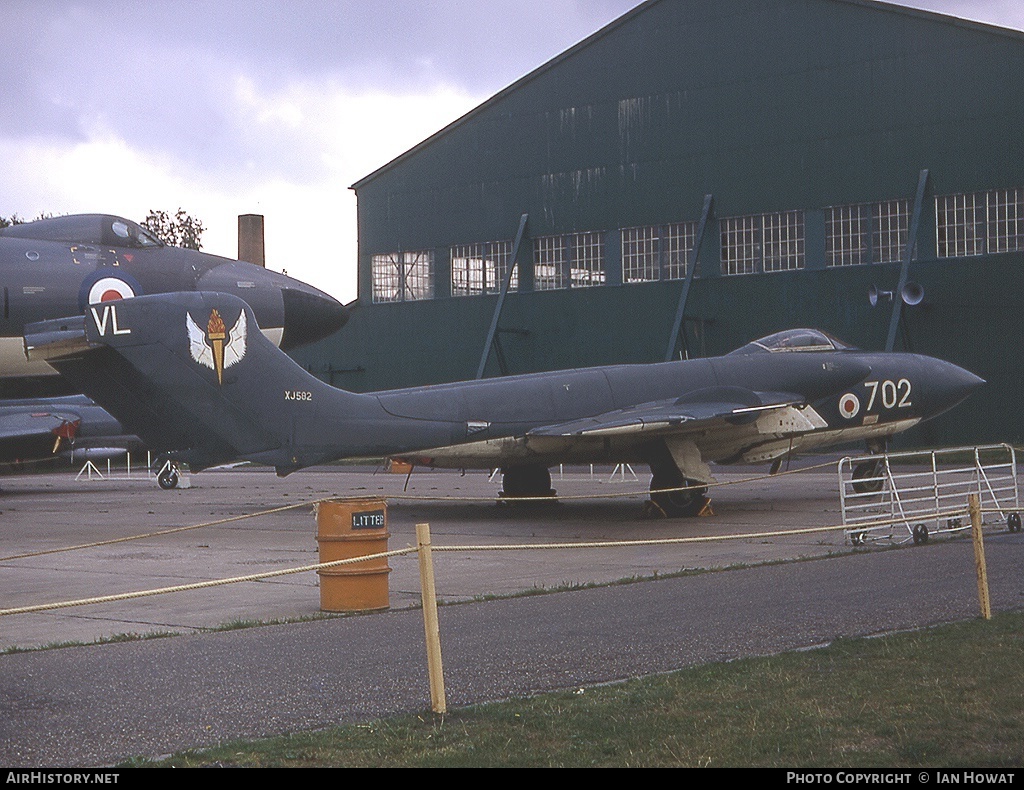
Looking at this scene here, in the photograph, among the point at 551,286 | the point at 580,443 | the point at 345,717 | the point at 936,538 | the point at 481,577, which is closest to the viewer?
the point at 345,717

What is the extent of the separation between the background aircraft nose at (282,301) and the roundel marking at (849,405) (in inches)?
354

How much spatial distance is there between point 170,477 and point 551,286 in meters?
19.5

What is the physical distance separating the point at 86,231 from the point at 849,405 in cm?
1334

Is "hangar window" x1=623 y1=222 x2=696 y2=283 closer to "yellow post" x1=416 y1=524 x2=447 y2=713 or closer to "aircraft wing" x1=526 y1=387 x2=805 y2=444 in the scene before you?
"aircraft wing" x1=526 y1=387 x2=805 y2=444

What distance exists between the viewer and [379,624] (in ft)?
32.7

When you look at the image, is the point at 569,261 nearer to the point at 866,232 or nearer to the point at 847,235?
the point at 847,235

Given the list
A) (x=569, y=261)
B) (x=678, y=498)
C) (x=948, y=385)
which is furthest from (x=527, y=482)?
(x=569, y=261)

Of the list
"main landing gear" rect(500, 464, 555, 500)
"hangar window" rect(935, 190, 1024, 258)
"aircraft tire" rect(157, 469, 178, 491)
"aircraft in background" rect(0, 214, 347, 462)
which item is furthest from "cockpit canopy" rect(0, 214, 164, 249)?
"hangar window" rect(935, 190, 1024, 258)

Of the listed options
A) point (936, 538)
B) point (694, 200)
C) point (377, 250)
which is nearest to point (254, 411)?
point (936, 538)

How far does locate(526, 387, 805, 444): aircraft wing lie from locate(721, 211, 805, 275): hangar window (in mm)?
23070

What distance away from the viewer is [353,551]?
11.0m

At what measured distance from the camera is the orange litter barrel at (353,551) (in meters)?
10.7

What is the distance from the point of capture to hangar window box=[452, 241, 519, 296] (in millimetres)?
48406
